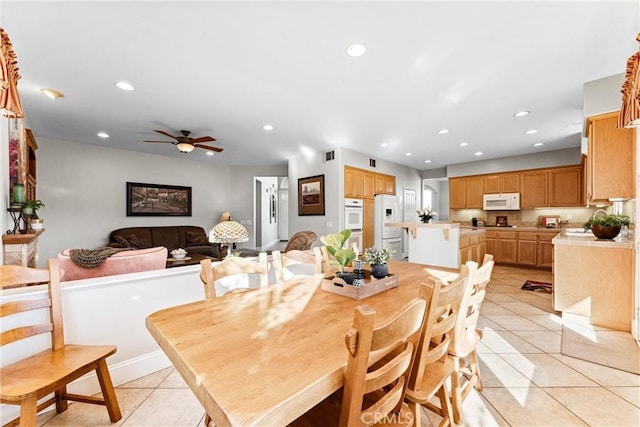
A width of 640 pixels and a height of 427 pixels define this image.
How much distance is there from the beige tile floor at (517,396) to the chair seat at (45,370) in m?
0.47

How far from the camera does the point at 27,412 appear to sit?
114cm

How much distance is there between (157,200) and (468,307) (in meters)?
6.58

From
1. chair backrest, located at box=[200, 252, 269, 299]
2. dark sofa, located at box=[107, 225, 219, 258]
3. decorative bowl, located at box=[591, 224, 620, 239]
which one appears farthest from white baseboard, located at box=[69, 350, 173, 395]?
decorative bowl, located at box=[591, 224, 620, 239]

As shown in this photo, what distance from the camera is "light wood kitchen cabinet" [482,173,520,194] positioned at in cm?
620

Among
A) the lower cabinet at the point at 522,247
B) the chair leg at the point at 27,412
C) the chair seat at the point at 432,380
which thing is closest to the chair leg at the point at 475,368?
the chair seat at the point at 432,380

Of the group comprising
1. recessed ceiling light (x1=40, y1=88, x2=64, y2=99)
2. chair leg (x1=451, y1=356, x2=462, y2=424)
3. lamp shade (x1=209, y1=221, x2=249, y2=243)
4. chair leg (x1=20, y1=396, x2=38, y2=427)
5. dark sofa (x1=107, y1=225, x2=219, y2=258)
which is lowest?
chair leg (x1=451, y1=356, x2=462, y2=424)

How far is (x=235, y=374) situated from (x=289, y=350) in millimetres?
198

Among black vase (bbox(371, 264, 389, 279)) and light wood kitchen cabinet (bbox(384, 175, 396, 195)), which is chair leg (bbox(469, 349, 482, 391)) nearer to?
black vase (bbox(371, 264, 389, 279))

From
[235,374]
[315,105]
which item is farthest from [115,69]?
[235,374]

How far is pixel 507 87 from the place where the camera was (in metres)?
2.88

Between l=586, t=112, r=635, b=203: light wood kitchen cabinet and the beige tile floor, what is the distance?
1.60 metres

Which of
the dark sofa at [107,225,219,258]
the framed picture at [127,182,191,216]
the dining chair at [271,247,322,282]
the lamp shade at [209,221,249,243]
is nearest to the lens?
the dining chair at [271,247,322,282]

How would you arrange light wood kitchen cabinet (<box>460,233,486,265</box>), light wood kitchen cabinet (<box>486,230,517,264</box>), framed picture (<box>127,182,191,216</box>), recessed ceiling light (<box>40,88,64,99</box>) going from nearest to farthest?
1. recessed ceiling light (<box>40,88,64,99</box>)
2. light wood kitchen cabinet (<box>460,233,486,265</box>)
3. framed picture (<box>127,182,191,216</box>)
4. light wood kitchen cabinet (<box>486,230,517,264</box>)

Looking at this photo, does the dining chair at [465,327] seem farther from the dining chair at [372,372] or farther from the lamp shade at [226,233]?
the lamp shade at [226,233]
